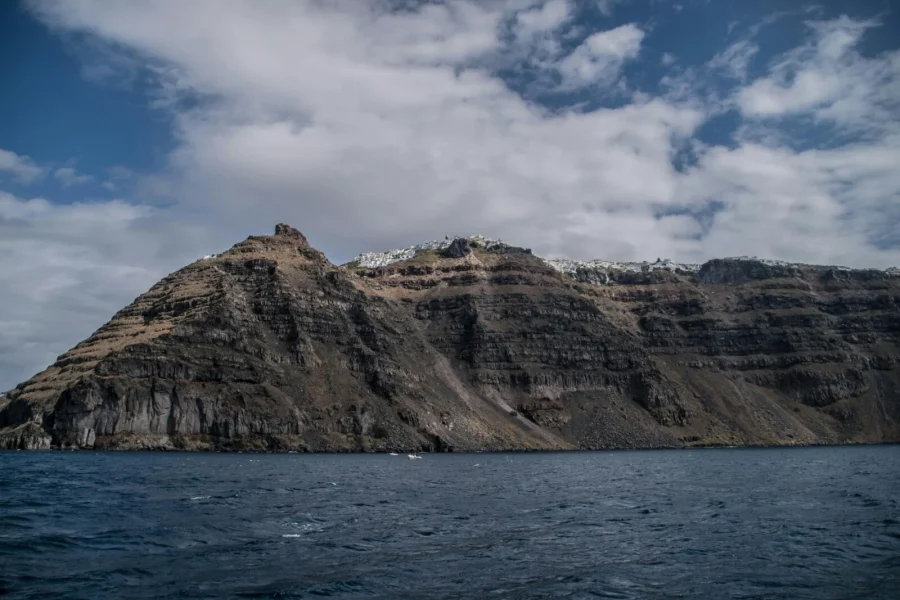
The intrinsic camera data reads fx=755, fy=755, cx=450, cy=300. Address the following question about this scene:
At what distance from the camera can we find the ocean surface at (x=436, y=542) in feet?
96.0

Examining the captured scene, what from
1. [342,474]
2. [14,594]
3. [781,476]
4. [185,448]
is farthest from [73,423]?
[14,594]

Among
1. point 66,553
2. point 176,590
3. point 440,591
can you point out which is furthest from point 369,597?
point 66,553

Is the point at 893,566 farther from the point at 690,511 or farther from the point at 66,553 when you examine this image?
the point at 66,553

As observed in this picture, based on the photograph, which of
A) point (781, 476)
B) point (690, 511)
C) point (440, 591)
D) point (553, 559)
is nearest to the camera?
point (440, 591)

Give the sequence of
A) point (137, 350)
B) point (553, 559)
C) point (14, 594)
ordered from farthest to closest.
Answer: point (137, 350), point (553, 559), point (14, 594)

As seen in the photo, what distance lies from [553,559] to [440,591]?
8.76 m

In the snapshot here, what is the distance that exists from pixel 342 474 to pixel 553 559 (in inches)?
2469

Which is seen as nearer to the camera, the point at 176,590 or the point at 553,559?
the point at 176,590

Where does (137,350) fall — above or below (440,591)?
above

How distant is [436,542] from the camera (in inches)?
1566

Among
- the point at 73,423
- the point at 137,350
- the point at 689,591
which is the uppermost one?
the point at 137,350

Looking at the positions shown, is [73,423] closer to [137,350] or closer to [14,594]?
[137,350]

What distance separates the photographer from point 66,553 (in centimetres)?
3291

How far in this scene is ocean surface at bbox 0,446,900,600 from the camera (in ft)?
96.0
